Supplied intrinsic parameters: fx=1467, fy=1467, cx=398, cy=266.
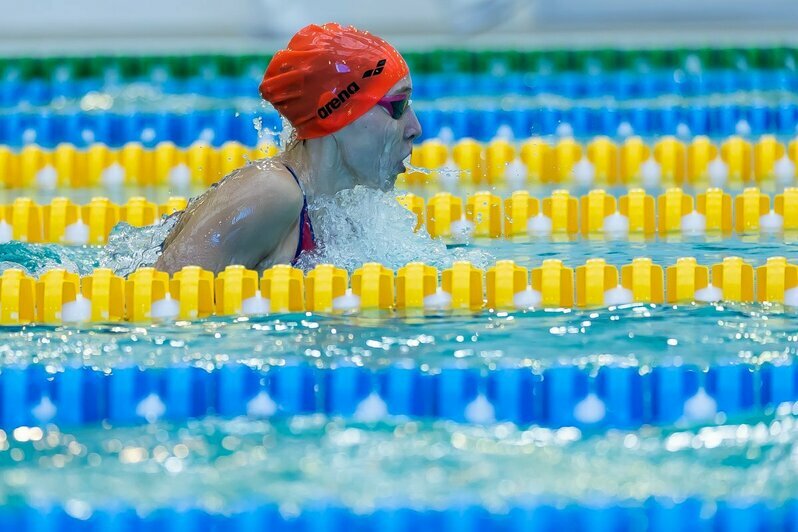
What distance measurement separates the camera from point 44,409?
122 inches

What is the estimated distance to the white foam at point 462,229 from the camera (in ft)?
15.6

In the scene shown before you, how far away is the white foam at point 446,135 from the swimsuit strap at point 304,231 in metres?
2.51

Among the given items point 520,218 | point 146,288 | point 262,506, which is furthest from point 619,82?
point 262,506

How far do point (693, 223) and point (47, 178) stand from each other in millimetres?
2576

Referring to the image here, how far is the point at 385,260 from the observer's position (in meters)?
3.95

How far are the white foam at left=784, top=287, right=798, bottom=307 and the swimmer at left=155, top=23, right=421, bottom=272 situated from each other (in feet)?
3.34

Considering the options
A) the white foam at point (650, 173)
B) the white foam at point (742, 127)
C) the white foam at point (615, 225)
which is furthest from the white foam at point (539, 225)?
the white foam at point (742, 127)

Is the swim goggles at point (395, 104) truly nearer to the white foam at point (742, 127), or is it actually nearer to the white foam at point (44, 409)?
the white foam at point (44, 409)

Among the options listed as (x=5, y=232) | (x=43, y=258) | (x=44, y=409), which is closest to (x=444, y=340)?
(x=44, y=409)

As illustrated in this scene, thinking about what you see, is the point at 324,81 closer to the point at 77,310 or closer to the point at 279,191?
the point at 279,191

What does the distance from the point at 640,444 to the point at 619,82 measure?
413 centimetres

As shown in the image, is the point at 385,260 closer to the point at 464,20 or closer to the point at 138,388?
the point at 138,388

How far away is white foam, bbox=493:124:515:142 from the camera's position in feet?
20.3

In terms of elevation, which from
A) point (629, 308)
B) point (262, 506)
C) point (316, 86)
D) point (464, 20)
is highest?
point (464, 20)
